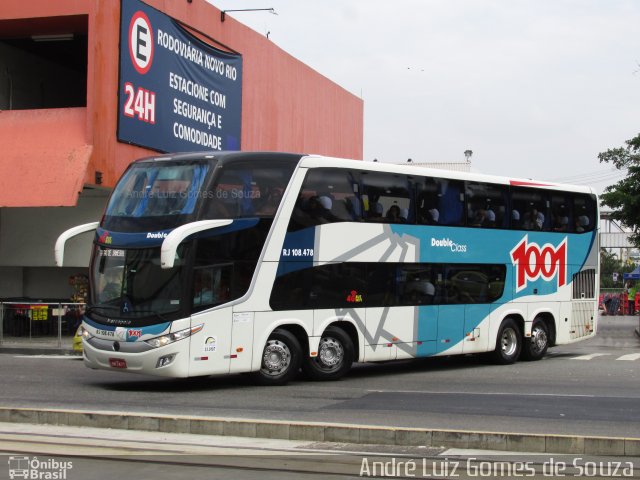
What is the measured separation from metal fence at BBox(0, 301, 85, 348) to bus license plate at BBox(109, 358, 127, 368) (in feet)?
33.3

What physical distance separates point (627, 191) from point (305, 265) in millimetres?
32266

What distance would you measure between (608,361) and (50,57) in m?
19.8

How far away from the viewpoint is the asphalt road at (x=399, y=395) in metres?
12.1

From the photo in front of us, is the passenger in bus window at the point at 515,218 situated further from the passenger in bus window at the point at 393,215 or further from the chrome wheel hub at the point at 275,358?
the chrome wheel hub at the point at 275,358

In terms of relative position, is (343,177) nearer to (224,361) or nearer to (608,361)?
(224,361)

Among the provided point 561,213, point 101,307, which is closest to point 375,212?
point 101,307

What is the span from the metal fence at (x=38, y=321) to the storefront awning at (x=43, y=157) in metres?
2.71

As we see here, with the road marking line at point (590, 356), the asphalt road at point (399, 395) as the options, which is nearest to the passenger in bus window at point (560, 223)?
the asphalt road at point (399, 395)

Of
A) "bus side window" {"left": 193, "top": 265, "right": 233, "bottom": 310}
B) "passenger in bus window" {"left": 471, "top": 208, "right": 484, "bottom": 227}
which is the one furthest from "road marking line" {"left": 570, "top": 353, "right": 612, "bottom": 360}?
"bus side window" {"left": 193, "top": 265, "right": 233, "bottom": 310}

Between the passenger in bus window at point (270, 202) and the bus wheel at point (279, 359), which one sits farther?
the bus wheel at point (279, 359)

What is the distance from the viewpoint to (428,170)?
61.8ft

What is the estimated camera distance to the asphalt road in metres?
12.1

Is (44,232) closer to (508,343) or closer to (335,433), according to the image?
(508,343)

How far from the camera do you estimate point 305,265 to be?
16.5 meters
